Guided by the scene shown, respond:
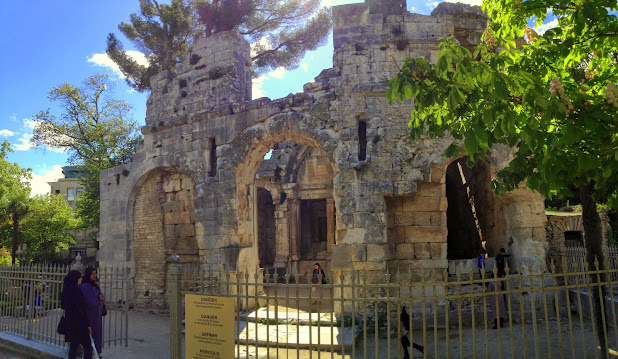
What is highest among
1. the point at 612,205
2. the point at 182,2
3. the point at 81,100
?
the point at 182,2

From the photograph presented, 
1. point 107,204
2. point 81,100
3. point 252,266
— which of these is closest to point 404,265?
point 252,266

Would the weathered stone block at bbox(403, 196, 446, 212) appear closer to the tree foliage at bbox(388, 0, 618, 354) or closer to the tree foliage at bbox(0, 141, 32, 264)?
the tree foliage at bbox(388, 0, 618, 354)

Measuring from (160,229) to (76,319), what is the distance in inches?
226

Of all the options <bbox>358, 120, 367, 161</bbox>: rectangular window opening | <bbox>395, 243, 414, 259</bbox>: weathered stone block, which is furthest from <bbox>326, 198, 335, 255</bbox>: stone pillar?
<bbox>395, 243, 414, 259</bbox>: weathered stone block

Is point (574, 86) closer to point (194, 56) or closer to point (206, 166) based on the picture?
point (206, 166)

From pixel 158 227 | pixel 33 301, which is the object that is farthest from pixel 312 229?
pixel 33 301

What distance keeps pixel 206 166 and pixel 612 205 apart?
843cm

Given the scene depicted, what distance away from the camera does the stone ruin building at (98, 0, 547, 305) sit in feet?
29.8

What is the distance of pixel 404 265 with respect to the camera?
913 cm

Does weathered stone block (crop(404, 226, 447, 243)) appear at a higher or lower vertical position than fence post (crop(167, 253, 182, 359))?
higher

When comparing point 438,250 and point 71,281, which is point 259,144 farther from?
point 71,281

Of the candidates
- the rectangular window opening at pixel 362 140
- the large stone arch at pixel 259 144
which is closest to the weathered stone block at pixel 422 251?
the rectangular window opening at pixel 362 140

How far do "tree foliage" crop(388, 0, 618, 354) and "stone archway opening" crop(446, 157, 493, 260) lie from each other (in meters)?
6.56

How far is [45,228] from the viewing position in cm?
2273
